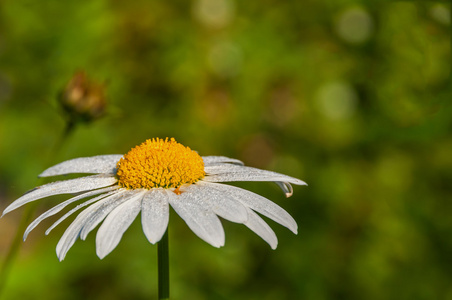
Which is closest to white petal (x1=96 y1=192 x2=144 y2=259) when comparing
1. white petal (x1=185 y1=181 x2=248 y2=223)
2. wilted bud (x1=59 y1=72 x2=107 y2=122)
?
white petal (x1=185 y1=181 x2=248 y2=223)

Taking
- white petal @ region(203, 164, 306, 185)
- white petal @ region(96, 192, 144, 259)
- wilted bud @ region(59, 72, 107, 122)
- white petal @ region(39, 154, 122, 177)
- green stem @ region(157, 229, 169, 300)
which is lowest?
green stem @ region(157, 229, 169, 300)

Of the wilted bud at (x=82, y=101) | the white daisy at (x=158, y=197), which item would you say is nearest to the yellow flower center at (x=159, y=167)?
the white daisy at (x=158, y=197)

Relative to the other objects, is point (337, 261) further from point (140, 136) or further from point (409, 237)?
point (140, 136)

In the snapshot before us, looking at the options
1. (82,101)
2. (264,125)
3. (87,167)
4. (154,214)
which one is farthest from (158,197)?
(264,125)

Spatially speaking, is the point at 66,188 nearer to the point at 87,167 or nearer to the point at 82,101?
the point at 87,167

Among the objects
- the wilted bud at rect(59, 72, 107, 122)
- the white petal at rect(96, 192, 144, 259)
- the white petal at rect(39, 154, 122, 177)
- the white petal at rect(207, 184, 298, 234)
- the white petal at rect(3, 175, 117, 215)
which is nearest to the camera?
the white petal at rect(96, 192, 144, 259)

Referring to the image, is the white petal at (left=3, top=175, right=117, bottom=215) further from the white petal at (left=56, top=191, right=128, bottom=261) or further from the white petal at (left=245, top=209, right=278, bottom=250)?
the white petal at (left=245, top=209, right=278, bottom=250)

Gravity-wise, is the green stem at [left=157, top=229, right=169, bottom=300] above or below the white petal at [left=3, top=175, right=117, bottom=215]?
below

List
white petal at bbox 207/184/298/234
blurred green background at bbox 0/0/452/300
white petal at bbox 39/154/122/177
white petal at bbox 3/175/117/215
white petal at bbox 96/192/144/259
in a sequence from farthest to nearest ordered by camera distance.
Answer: blurred green background at bbox 0/0/452/300
white petal at bbox 39/154/122/177
white petal at bbox 3/175/117/215
white petal at bbox 207/184/298/234
white petal at bbox 96/192/144/259

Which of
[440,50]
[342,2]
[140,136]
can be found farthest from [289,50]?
[440,50]
